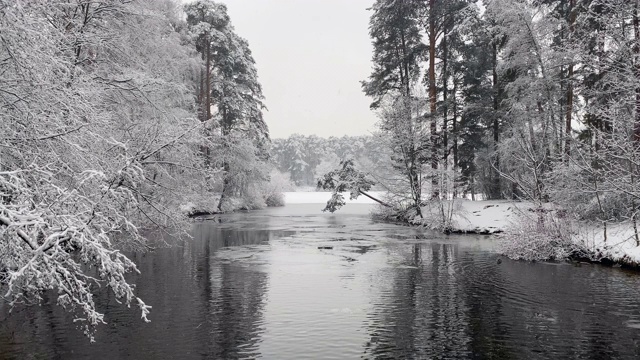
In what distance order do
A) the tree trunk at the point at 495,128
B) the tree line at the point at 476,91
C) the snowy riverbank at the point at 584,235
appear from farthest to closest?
1. the tree trunk at the point at 495,128
2. the tree line at the point at 476,91
3. the snowy riverbank at the point at 584,235

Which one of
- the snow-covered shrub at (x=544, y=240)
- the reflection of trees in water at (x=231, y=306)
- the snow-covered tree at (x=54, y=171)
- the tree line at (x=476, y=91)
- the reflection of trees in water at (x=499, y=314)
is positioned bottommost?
the reflection of trees in water at (x=499, y=314)

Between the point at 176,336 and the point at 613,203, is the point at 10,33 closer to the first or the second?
the point at 176,336

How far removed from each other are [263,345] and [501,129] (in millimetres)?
27430

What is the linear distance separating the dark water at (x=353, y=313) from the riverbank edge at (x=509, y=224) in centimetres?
103

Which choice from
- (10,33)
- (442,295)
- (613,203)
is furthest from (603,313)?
(10,33)

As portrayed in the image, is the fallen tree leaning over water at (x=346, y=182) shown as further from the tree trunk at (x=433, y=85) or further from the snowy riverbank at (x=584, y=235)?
the snowy riverbank at (x=584, y=235)

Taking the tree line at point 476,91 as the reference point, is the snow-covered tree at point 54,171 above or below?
below

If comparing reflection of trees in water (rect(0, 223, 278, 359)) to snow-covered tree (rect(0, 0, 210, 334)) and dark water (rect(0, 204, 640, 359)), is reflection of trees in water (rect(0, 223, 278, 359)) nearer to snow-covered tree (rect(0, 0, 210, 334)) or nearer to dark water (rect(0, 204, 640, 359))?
dark water (rect(0, 204, 640, 359))

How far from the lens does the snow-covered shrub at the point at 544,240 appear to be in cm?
1839

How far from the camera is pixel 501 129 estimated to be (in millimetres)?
32562

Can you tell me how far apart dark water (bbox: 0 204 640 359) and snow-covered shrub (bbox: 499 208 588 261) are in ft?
3.65

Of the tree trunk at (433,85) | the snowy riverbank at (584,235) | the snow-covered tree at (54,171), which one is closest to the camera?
the snow-covered tree at (54,171)

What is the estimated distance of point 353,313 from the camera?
1123 cm


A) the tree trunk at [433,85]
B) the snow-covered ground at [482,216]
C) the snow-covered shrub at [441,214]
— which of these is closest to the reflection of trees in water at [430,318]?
the snow-covered ground at [482,216]
